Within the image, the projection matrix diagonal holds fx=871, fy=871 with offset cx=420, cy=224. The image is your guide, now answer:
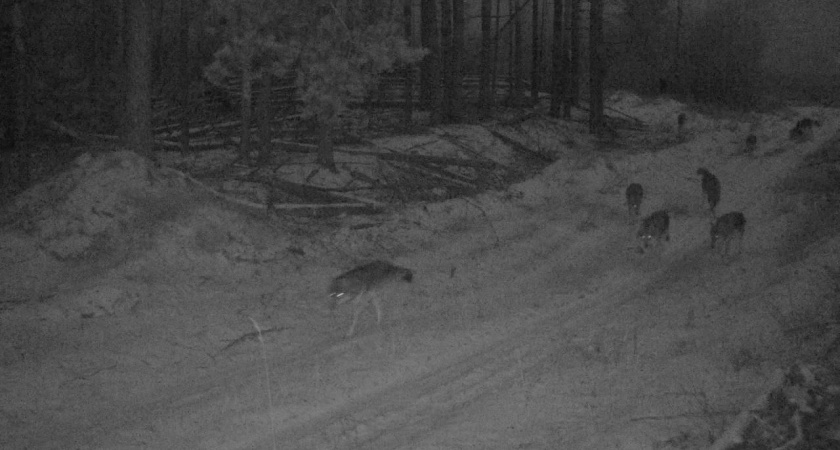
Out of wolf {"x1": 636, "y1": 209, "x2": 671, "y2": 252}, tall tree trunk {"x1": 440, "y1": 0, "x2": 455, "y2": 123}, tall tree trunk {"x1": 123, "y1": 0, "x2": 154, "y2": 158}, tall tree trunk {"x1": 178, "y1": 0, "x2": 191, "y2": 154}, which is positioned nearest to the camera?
wolf {"x1": 636, "y1": 209, "x2": 671, "y2": 252}

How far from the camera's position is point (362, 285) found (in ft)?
36.0

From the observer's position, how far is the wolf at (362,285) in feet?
35.9

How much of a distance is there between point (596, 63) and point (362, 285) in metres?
24.2

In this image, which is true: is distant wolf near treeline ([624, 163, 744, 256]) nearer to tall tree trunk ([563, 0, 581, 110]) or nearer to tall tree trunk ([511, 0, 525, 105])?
tall tree trunk ([511, 0, 525, 105])

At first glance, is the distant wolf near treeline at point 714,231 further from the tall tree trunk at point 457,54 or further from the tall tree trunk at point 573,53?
the tall tree trunk at point 573,53

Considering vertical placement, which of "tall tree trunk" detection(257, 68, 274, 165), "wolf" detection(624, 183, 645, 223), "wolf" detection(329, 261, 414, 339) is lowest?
"wolf" detection(624, 183, 645, 223)

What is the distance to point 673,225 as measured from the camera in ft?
57.9

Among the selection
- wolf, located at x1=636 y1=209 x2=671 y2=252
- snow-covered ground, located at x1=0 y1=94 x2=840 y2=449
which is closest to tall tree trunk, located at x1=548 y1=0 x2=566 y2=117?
snow-covered ground, located at x1=0 y1=94 x2=840 y2=449

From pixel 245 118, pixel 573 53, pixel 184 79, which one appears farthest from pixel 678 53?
pixel 245 118

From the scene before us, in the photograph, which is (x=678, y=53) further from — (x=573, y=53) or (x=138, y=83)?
(x=138, y=83)

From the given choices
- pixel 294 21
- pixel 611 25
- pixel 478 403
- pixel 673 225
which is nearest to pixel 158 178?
pixel 294 21

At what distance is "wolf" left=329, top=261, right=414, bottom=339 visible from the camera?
10.9m

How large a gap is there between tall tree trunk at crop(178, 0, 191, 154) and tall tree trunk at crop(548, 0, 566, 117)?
16.9 meters

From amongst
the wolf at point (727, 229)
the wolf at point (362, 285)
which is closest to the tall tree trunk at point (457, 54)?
the wolf at point (727, 229)
